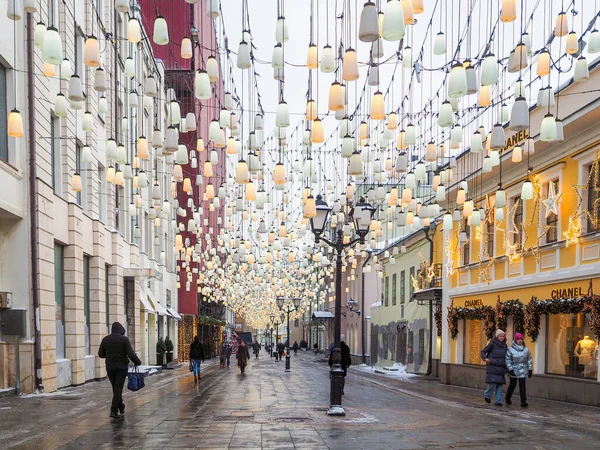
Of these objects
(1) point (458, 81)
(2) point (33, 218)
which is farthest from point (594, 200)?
(2) point (33, 218)

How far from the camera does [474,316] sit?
27.3 metres

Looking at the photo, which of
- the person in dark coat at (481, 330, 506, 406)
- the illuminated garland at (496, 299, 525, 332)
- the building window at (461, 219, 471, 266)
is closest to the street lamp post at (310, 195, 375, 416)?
the person in dark coat at (481, 330, 506, 406)

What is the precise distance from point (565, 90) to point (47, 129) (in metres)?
13.9

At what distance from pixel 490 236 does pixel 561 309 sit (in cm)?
673

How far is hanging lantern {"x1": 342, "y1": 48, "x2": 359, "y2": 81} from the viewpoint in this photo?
35.5 ft

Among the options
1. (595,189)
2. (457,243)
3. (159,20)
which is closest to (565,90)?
(595,189)

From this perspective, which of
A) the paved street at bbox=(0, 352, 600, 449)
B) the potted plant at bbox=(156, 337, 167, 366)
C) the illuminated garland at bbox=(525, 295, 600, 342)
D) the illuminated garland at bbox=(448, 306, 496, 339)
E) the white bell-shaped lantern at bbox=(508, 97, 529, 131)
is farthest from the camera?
the potted plant at bbox=(156, 337, 167, 366)

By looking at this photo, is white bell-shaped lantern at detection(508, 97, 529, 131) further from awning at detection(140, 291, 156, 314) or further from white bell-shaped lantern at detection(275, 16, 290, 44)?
awning at detection(140, 291, 156, 314)

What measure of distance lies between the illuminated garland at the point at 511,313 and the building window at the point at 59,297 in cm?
1359

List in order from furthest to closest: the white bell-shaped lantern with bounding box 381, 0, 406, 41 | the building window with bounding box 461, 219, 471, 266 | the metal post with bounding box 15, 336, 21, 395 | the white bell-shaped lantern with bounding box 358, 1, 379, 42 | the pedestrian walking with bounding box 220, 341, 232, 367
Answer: the pedestrian walking with bounding box 220, 341, 232, 367
the building window with bounding box 461, 219, 471, 266
the metal post with bounding box 15, 336, 21, 395
the white bell-shaped lantern with bounding box 381, 0, 406, 41
the white bell-shaped lantern with bounding box 358, 1, 379, 42

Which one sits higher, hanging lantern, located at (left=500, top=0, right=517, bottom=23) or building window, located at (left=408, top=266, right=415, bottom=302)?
hanging lantern, located at (left=500, top=0, right=517, bottom=23)

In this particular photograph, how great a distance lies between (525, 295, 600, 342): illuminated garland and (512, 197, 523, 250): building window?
7.48 feet

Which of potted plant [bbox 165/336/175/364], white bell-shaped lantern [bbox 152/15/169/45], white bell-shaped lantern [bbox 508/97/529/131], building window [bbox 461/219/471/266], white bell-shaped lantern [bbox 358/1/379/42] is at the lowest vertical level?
potted plant [bbox 165/336/175/364]

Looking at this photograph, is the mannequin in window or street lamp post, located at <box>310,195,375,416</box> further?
the mannequin in window
